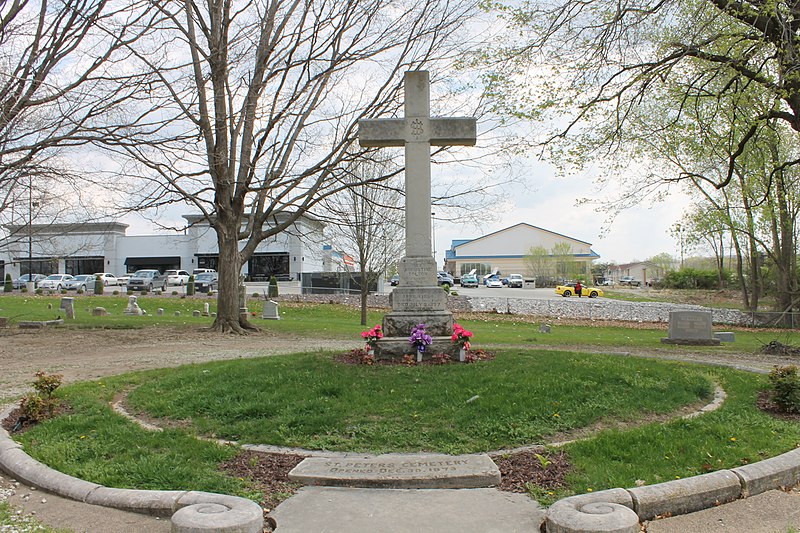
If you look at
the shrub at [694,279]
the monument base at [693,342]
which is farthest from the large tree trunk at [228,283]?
the shrub at [694,279]

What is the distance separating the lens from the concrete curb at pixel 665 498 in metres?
3.62

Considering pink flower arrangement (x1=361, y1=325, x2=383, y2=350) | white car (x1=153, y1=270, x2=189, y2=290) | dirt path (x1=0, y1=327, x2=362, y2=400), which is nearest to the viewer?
pink flower arrangement (x1=361, y1=325, x2=383, y2=350)

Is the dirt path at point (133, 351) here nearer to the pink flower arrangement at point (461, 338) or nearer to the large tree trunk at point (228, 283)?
the large tree trunk at point (228, 283)

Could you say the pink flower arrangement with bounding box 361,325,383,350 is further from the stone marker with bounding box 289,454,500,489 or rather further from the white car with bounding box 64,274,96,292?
the white car with bounding box 64,274,96,292

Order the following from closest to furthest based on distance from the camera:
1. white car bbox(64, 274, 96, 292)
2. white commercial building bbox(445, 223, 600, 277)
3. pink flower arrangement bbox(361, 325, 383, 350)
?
1. pink flower arrangement bbox(361, 325, 383, 350)
2. white car bbox(64, 274, 96, 292)
3. white commercial building bbox(445, 223, 600, 277)

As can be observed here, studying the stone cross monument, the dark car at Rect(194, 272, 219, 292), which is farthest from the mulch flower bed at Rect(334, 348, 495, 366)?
the dark car at Rect(194, 272, 219, 292)

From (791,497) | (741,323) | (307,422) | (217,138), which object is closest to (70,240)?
(217,138)

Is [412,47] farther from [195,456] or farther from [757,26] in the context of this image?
[195,456]

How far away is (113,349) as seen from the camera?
14.9m

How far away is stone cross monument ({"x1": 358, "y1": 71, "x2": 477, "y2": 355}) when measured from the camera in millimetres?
9750

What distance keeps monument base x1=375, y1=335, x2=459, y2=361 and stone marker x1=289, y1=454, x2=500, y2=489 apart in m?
4.07

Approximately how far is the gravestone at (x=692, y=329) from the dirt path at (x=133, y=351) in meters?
1.98

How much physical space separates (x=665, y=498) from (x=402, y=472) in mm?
1912

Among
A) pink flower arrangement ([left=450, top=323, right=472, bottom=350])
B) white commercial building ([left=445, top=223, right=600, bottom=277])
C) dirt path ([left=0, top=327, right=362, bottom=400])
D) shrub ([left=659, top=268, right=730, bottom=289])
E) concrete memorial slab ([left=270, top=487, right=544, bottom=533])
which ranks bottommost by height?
concrete memorial slab ([left=270, top=487, right=544, bottom=533])
